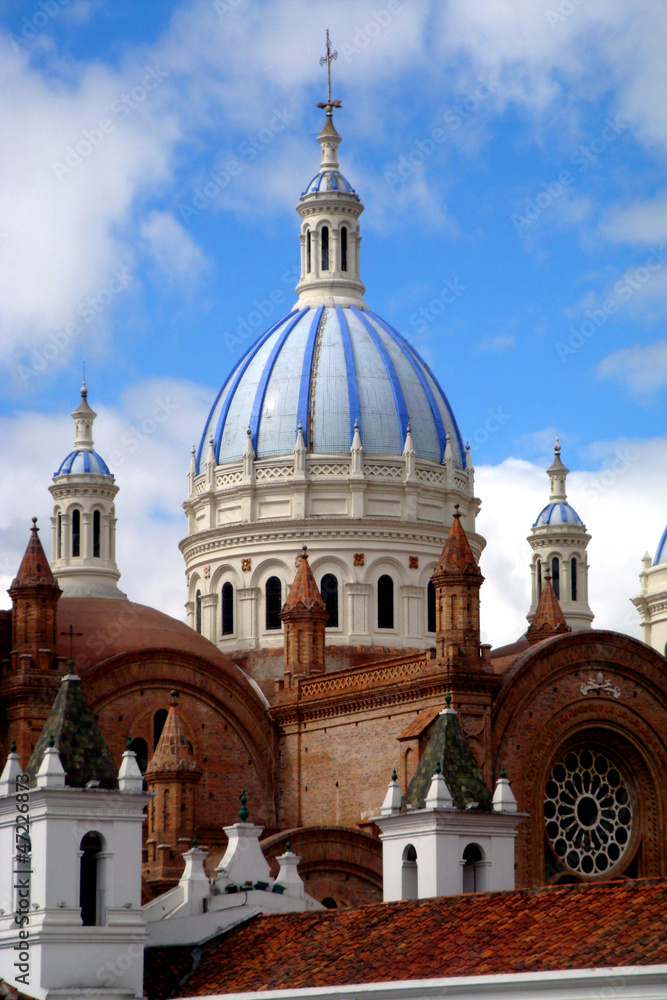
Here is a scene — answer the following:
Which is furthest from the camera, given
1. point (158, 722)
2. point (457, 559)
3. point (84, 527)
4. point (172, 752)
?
point (84, 527)

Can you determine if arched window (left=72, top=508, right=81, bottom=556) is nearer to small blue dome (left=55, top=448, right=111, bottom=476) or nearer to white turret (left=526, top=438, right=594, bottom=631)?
small blue dome (left=55, top=448, right=111, bottom=476)

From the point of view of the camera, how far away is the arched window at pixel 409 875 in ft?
136

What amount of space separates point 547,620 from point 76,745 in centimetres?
2923

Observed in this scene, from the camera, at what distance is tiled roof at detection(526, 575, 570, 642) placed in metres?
63.3

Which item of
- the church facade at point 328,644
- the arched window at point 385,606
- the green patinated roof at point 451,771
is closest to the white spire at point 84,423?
the church facade at point 328,644

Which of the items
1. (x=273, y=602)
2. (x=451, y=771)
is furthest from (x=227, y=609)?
(x=451, y=771)

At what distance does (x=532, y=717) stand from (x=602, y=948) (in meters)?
23.2

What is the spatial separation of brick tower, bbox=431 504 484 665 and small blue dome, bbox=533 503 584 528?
839 inches

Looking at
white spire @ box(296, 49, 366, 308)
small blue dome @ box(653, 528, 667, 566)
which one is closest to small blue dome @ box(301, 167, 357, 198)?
white spire @ box(296, 49, 366, 308)

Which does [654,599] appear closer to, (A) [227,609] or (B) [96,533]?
(A) [227,609]

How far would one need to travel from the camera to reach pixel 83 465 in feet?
205

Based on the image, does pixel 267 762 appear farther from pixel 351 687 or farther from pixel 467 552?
pixel 467 552

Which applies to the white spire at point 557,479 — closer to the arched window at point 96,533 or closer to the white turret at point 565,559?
the white turret at point 565,559

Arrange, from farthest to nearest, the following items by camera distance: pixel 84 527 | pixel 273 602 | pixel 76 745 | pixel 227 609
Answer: pixel 227 609, pixel 273 602, pixel 84 527, pixel 76 745
